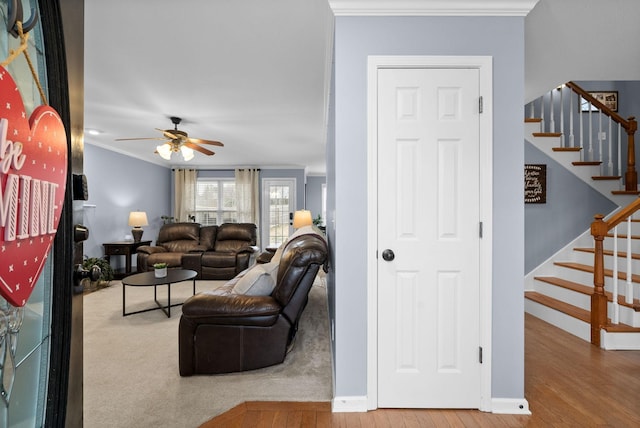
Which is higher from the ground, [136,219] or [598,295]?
[136,219]

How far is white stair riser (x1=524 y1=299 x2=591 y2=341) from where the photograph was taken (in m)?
2.96

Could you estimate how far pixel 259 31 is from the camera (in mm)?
2244

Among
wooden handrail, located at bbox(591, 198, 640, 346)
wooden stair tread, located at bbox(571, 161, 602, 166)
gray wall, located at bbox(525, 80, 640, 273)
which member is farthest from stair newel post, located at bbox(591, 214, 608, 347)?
wooden stair tread, located at bbox(571, 161, 602, 166)

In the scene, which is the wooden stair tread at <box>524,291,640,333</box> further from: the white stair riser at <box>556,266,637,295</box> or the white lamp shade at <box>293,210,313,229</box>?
the white lamp shade at <box>293,210,313,229</box>

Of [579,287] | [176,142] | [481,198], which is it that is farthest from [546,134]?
[176,142]

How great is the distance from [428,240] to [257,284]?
136 centimetres

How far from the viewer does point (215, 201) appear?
8102mm

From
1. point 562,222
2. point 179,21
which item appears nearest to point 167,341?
point 179,21

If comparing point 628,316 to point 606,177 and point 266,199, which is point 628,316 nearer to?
point 606,177

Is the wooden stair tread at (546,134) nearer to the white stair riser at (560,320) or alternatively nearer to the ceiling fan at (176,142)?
the white stair riser at (560,320)

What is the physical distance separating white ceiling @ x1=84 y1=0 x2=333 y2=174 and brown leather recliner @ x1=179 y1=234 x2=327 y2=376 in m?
1.58

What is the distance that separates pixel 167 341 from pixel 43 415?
7.62 feet

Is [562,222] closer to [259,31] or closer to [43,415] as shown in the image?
[259,31]

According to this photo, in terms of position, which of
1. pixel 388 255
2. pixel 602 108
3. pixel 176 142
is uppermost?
pixel 602 108
